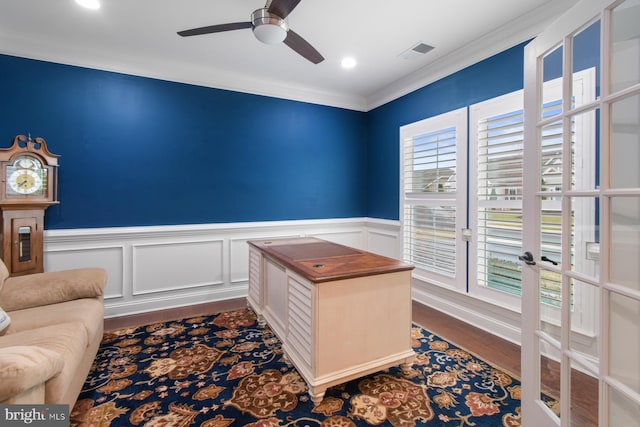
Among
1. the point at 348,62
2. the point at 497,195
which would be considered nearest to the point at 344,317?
the point at 497,195

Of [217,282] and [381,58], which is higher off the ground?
[381,58]

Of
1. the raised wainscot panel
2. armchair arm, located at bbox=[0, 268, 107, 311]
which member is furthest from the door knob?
the raised wainscot panel

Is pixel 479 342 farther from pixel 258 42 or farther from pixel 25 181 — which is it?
pixel 25 181

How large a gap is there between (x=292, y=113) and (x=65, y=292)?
10.2 feet

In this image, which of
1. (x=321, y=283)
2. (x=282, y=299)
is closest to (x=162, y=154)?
(x=282, y=299)

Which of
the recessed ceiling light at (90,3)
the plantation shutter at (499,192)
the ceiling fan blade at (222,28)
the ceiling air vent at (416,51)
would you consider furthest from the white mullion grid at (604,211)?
the recessed ceiling light at (90,3)

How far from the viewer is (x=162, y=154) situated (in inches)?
132

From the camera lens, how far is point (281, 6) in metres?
1.85

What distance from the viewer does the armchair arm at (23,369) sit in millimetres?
1045

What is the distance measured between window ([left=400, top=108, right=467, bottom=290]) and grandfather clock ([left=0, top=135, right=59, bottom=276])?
375cm

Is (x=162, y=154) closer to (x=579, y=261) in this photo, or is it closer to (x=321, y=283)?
(x=321, y=283)

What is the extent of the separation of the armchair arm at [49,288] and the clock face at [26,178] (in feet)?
2.90

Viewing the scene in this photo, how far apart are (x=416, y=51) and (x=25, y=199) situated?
395 centimetres

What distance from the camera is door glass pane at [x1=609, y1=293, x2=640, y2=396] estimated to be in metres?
1.00
